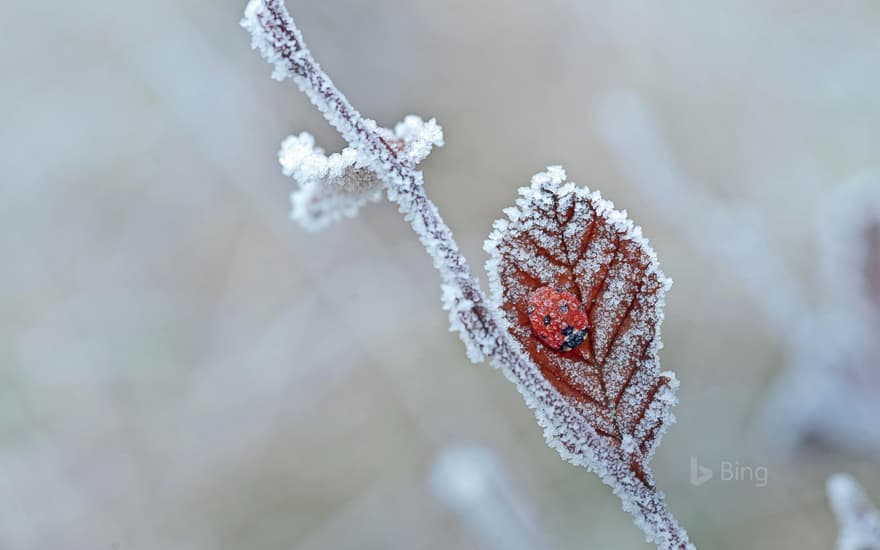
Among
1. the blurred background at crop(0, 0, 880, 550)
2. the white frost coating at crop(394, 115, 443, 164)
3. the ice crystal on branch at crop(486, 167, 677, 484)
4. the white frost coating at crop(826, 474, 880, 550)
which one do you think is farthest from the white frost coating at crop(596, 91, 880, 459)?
the white frost coating at crop(394, 115, 443, 164)

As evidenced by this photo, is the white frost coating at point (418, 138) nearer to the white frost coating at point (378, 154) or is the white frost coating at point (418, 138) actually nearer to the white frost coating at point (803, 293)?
the white frost coating at point (378, 154)

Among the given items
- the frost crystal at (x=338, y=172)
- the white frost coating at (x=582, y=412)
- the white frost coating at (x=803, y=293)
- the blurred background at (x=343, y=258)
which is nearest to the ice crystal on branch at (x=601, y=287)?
the white frost coating at (x=582, y=412)

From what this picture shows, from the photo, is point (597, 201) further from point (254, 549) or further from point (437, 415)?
point (254, 549)

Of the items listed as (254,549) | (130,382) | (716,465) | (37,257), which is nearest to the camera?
(716,465)

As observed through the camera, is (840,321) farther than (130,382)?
No

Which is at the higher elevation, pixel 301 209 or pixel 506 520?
pixel 506 520

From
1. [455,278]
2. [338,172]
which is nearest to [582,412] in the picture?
[455,278]

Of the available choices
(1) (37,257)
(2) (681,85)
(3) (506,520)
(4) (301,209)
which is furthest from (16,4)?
(4) (301,209)
